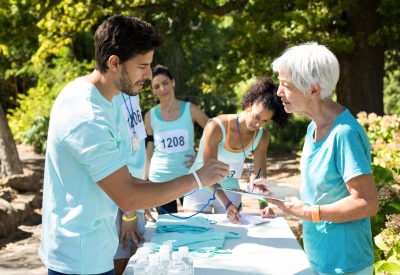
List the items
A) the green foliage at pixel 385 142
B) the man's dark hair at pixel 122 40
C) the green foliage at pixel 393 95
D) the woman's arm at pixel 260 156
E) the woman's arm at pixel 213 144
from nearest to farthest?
the man's dark hair at pixel 122 40, the woman's arm at pixel 213 144, the woman's arm at pixel 260 156, the green foliage at pixel 385 142, the green foliage at pixel 393 95

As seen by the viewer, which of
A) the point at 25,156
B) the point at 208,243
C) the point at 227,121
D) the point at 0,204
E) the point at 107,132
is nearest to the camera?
the point at 107,132

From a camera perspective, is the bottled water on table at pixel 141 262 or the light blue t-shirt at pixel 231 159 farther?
the light blue t-shirt at pixel 231 159

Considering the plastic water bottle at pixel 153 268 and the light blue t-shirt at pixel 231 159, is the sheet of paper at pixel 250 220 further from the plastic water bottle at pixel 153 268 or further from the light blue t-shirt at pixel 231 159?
the plastic water bottle at pixel 153 268

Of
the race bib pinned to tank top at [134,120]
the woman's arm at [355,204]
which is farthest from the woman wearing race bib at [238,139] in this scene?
the woman's arm at [355,204]

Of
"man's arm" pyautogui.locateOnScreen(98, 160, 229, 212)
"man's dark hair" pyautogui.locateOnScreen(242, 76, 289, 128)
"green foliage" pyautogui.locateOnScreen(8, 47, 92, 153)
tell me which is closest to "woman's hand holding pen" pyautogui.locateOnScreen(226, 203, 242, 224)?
"man's dark hair" pyautogui.locateOnScreen(242, 76, 289, 128)

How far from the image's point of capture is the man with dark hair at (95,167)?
6.52ft

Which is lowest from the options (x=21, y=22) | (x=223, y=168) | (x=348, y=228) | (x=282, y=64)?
(x=348, y=228)

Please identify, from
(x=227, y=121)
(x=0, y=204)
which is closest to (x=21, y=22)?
(x=0, y=204)

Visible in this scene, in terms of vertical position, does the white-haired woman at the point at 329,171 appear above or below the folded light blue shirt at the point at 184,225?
above

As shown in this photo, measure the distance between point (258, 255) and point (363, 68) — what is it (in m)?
7.04

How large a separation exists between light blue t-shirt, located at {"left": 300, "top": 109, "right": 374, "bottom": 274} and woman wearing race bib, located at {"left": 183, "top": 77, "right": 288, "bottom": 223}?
47.2 inches

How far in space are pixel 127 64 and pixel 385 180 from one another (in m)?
2.46

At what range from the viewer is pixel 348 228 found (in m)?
2.27

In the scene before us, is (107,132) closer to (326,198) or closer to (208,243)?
(326,198)
